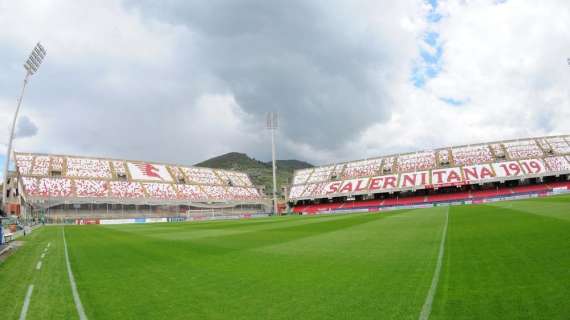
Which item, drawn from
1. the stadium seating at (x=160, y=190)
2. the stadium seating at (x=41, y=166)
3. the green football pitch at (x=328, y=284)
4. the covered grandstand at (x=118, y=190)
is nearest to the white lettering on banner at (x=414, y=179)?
the covered grandstand at (x=118, y=190)

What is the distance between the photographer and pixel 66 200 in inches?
Answer: 2420

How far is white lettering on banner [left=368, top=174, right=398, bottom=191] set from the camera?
74.8m

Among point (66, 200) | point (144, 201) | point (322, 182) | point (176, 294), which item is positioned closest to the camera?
point (176, 294)

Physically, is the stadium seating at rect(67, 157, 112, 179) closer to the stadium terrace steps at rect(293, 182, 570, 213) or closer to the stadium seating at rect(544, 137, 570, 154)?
the stadium terrace steps at rect(293, 182, 570, 213)

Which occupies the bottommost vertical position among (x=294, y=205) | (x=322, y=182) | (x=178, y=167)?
(x=294, y=205)

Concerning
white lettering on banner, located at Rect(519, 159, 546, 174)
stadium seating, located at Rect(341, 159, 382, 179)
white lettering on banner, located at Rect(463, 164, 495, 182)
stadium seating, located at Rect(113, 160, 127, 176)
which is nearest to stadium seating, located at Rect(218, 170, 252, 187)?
stadium seating, located at Rect(113, 160, 127, 176)

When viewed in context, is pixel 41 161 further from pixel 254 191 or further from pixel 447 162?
pixel 447 162

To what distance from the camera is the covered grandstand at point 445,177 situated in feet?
215

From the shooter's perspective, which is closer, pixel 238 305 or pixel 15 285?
pixel 238 305

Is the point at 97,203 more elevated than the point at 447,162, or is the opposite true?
the point at 447,162

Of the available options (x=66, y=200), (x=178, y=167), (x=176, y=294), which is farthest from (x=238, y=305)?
(x=178, y=167)

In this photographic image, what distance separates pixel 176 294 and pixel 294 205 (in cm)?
8365

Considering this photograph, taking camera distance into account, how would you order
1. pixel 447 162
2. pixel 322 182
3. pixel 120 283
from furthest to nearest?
1. pixel 322 182
2. pixel 447 162
3. pixel 120 283

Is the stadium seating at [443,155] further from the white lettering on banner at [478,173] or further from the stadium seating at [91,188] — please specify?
the stadium seating at [91,188]
